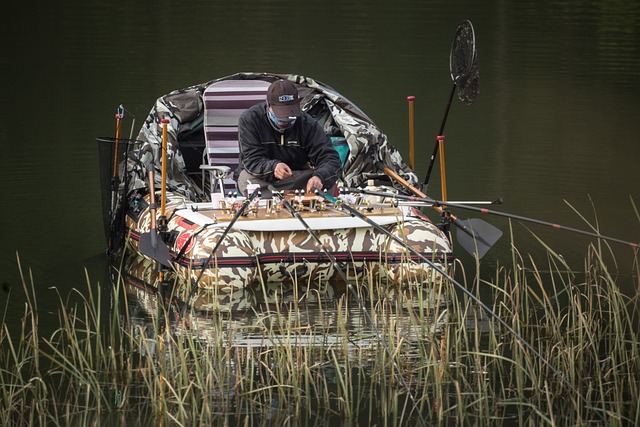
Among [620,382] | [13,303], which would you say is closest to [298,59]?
[13,303]

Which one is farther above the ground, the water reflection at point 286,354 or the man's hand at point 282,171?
the man's hand at point 282,171

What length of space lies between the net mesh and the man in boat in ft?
3.56

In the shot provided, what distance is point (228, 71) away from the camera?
19.1 metres

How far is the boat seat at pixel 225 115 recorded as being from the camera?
958 cm

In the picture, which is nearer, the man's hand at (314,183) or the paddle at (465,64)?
the man's hand at (314,183)

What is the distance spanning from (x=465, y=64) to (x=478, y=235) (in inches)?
54.0

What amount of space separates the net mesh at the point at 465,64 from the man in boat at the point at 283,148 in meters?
1.08

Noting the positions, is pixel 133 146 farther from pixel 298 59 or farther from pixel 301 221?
pixel 298 59

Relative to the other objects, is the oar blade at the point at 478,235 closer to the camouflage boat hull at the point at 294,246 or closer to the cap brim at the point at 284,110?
the camouflage boat hull at the point at 294,246

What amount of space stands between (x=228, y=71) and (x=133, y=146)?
10295 millimetres

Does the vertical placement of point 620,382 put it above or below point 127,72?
below

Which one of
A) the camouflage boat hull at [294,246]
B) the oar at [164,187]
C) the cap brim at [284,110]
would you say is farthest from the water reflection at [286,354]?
the cap brim at [284,110]

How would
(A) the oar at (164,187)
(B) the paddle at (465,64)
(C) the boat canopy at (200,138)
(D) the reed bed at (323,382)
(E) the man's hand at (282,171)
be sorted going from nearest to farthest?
(D) the reed bed at (323,382) < (A) the oar at (164,187) < (E) the man's hand at (282,171) < (B) the paddle at (465,64) < (C) the boat canopy at (200,138)

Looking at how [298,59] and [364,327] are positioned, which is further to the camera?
[298,59]
